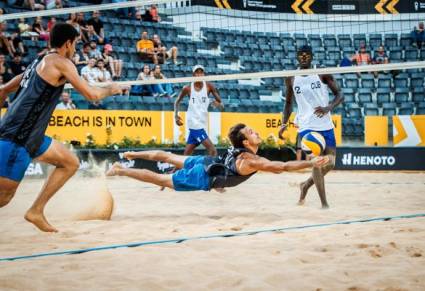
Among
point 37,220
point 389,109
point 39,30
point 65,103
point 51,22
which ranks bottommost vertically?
point 37,220

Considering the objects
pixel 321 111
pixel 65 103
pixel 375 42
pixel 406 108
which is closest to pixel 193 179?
pixel 321 111

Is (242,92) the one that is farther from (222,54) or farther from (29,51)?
(29,51)

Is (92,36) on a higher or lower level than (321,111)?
higher

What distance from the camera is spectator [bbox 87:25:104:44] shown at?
13.4m

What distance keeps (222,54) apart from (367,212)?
467 inches

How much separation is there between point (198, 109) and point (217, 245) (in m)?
5.25

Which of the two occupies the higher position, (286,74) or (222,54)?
(222,54)

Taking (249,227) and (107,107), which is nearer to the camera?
(249,227)

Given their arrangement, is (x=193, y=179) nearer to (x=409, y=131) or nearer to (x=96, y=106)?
(x=96, y=106)

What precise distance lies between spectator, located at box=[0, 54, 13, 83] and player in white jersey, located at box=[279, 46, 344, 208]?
21.0ft

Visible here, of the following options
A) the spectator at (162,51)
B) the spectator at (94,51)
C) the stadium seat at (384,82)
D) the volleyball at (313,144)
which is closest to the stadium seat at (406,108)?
the stadium seat at (384,82)

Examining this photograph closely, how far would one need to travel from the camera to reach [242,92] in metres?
16.5

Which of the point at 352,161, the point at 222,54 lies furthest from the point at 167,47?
the point at 352,161

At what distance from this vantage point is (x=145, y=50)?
46.1ft
